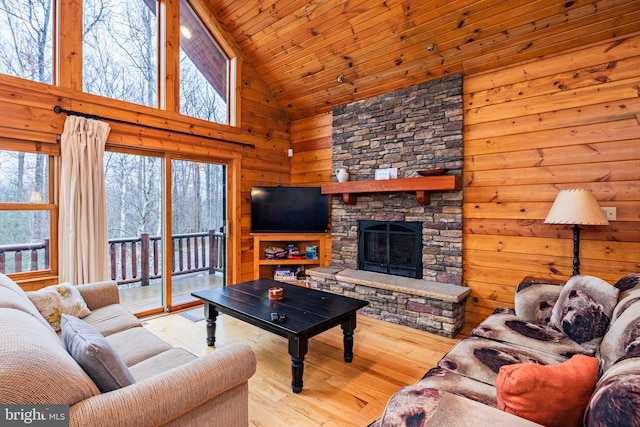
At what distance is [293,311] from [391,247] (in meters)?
1.90

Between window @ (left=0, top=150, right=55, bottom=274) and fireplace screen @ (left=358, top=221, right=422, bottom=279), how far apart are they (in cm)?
344

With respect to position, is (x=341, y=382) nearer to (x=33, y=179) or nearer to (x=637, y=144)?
(x=637, y=144)

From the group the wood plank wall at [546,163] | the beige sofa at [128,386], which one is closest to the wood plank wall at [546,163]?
the wood plank wall at [546,163]

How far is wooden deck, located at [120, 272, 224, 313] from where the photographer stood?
3.72 metres

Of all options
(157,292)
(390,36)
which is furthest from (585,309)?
(157,292)

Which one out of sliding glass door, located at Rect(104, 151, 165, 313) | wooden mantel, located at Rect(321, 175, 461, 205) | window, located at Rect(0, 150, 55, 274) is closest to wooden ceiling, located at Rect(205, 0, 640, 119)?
wooden mantel, located at Rect(321, 175, 461, 205)

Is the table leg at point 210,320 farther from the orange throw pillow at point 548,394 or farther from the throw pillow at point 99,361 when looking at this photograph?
the orange throw pillow at point 548,394

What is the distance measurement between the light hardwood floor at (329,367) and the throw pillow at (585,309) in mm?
1050

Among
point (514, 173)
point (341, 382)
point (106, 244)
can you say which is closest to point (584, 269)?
point (514, 173)

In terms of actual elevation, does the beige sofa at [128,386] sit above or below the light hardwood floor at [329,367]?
above

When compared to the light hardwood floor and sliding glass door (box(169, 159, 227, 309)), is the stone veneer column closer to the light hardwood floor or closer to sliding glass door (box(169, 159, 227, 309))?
the light hardwood floor

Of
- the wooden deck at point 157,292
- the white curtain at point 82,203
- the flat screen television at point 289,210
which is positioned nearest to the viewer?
the white curtain at point 82,203

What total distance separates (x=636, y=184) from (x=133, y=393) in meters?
3.69

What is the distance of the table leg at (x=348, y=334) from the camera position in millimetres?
2664
